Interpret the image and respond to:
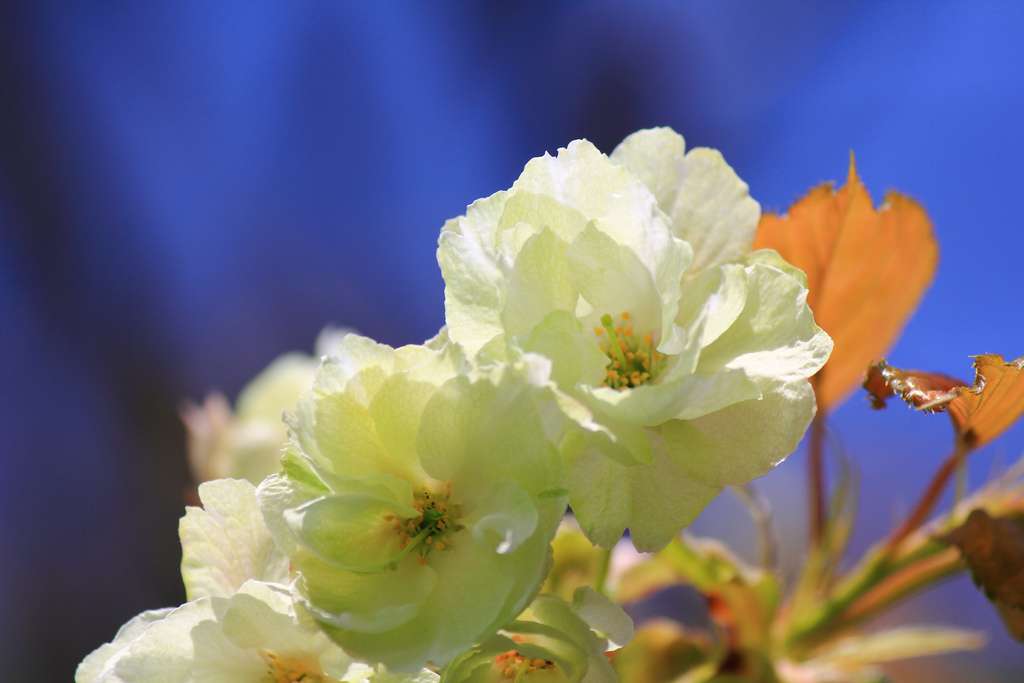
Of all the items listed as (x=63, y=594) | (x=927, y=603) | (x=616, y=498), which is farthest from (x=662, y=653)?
(x=63, y=594)

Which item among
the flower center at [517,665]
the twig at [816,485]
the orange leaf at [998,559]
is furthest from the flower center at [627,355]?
the twig at [816,485]

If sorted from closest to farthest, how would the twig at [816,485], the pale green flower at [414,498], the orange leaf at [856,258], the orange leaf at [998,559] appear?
the pale green flower at [414,498] < the orange leaf at [998,559] < the orange leaf at [856,258] < the twig at [816,485]

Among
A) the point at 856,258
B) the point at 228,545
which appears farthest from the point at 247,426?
the point at 856,258

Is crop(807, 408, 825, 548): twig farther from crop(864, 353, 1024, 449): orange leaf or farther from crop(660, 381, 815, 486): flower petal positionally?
crop(660, 381, 815, 486): flower petal

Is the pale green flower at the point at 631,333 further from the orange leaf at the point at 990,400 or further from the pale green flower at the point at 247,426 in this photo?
the pale green flower at the point at 247,426

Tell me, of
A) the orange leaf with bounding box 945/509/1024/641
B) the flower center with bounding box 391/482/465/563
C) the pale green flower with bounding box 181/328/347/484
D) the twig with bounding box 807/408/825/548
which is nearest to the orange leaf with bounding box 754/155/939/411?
the twig with bounding box 807/408/825/548

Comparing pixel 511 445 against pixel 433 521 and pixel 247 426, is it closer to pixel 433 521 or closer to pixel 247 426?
pixel 433 521

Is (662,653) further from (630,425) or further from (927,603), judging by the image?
(927,603)

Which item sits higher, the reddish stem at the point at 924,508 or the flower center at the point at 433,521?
the reddish stem at the point at 924,508
